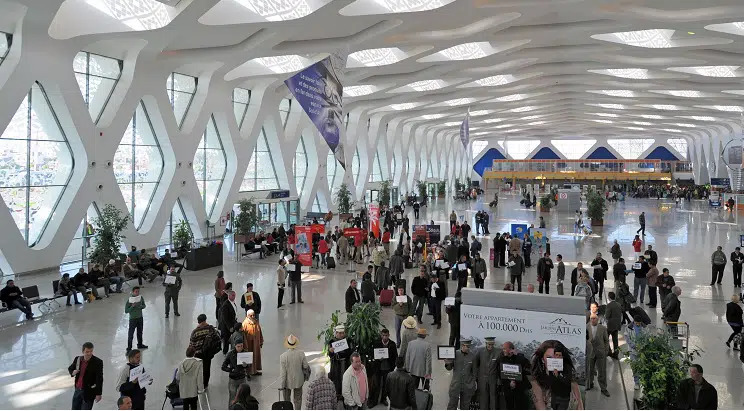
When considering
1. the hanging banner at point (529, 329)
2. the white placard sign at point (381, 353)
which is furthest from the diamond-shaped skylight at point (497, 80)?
the white placard sign at point (381, 353)

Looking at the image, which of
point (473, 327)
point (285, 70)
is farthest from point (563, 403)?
point (285, 70)

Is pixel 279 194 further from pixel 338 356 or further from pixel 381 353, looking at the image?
pixel 381 353

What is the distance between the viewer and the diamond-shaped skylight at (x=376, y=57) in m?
25.1

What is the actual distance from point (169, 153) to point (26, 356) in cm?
1330

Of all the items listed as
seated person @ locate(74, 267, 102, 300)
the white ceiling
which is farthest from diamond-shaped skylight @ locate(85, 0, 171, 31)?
seated person @ locate(74, 267, 102, 300)

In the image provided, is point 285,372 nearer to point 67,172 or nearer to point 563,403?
point 563,403

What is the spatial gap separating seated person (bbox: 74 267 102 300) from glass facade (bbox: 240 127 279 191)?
1424cm

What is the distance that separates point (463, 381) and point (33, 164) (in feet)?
48.1

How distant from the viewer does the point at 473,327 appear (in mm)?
6688

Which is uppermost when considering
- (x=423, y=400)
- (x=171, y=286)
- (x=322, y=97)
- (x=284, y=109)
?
(x=284, y=109)

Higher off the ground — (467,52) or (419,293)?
(467,52)

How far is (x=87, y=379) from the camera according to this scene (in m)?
6.11

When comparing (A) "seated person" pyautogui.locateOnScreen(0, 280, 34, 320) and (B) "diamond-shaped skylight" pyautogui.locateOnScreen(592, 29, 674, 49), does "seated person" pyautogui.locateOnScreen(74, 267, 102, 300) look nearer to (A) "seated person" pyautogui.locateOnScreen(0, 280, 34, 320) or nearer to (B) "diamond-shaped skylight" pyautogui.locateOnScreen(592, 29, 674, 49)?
(A) "seated person" pyautogui.locateOnScreen(0, 280, 34, 320)

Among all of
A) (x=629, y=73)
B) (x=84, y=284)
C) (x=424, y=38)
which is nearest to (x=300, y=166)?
(x=424, y=38)
